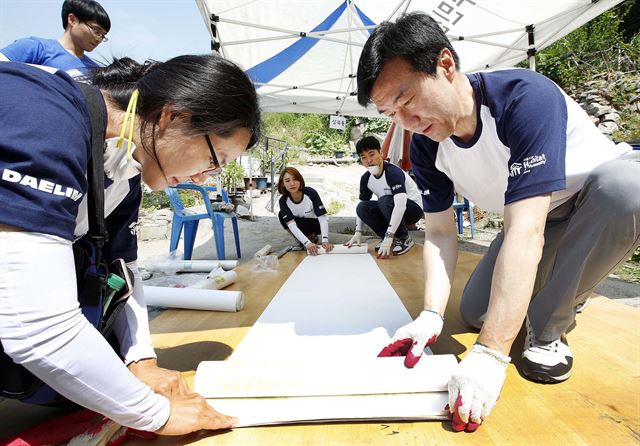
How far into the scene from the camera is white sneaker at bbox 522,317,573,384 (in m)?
1.12

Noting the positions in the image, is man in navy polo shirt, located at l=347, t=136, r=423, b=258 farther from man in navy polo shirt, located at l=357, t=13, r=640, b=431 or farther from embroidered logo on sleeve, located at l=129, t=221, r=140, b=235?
embroidered logo on sleeve, located at l=129, t=221, r=140, b=235

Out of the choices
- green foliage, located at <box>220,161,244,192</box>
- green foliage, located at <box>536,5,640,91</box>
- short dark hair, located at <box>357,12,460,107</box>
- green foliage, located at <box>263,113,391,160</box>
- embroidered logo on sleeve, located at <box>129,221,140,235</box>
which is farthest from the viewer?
green foliage, located at <box>263,113,391,160</box>

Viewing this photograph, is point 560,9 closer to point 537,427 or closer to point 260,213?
point 537,427

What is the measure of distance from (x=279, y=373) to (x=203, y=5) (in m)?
3.47

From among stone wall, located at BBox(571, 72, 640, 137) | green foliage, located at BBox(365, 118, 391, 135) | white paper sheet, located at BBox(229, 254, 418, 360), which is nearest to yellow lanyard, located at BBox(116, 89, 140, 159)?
white paper sheet, located at BBox(229, 254, 418, 360)

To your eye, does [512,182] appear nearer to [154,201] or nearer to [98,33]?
[98,33]

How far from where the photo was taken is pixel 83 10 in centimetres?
186

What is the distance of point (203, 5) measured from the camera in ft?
11.0

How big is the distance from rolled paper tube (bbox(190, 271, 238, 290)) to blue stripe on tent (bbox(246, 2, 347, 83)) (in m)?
2.86

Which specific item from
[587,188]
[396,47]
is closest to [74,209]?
[396,47]

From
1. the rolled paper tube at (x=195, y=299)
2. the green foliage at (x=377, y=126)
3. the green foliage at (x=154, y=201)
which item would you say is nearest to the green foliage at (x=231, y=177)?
the green foliage at (x=154, y=201)

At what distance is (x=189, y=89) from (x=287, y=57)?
14.2 ft

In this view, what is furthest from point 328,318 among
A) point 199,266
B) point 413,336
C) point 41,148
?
point 199,266

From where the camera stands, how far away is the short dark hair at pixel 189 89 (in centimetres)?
82
